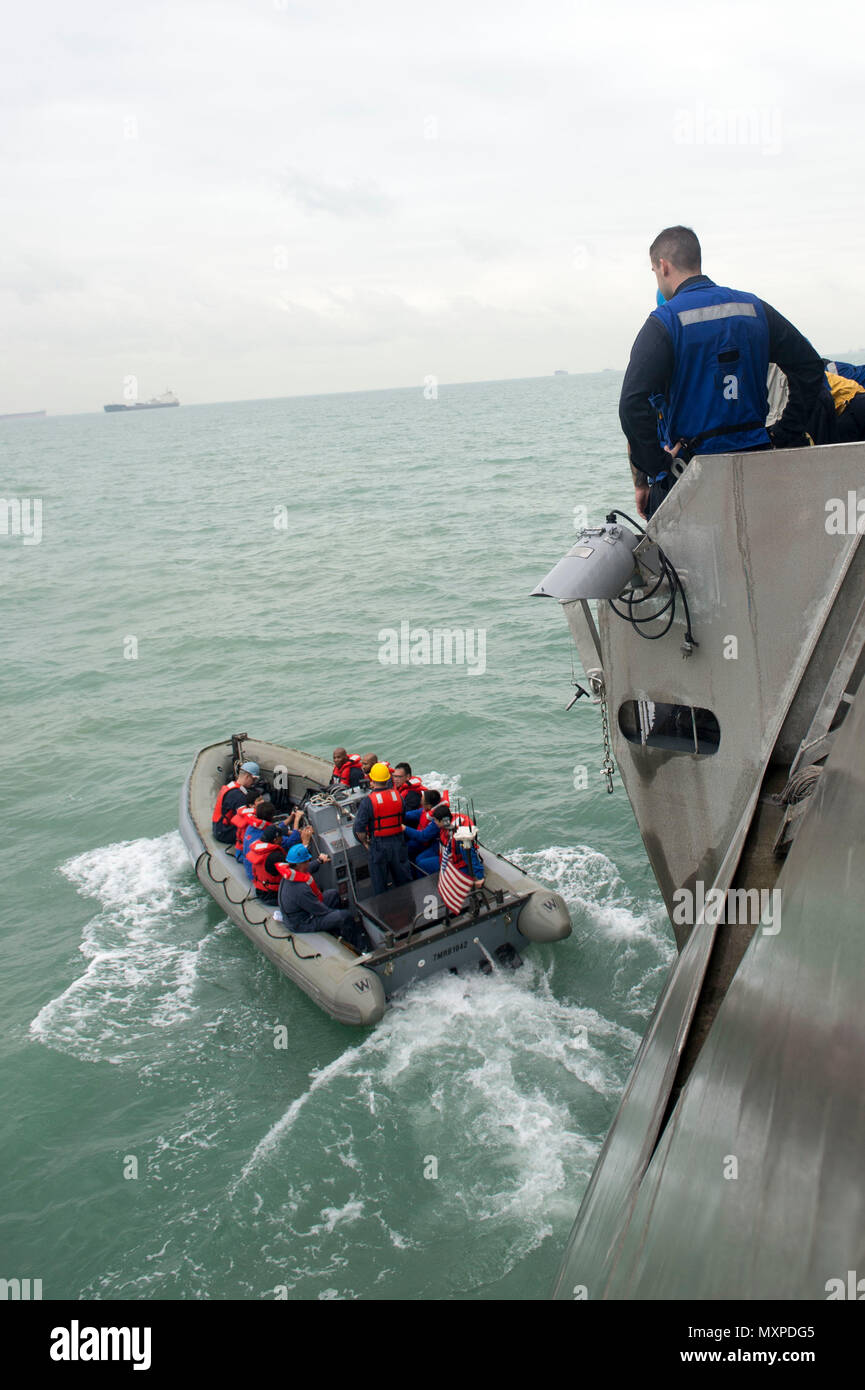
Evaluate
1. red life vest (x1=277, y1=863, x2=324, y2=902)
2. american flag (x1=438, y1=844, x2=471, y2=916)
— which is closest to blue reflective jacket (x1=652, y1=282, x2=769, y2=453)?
american flag (x1=438, y1=844, x2=471, y2=916)

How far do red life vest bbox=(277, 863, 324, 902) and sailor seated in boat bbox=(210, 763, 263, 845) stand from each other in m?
2.13

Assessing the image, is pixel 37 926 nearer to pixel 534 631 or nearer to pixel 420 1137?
pixel 420 1137

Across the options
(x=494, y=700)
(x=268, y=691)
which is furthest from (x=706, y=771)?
(x=268, y=691)

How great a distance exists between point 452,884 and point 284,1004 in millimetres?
2472

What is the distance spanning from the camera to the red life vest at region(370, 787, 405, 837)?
11.1 m

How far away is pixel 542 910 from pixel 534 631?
1398 centimetres

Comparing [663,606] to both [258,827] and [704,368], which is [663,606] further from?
[258,827]

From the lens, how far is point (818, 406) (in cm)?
623

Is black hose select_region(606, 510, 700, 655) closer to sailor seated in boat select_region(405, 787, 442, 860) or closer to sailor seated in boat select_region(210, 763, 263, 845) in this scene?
sailor seated in boat select_region(405, 787, 442, 860)

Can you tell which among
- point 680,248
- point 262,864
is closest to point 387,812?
point 262,864

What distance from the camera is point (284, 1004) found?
11109 millimetres

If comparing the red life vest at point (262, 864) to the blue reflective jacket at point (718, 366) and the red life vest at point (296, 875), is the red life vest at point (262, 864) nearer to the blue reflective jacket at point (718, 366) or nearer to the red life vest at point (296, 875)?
the red life vest at point (296, 875)

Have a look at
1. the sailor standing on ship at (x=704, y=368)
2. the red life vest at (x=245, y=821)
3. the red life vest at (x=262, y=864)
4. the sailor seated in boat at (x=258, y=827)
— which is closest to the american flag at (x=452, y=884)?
the sailor seated in boat at (x=258, y=827)

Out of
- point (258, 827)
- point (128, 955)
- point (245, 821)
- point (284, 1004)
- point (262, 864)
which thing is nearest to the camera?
point (284, 1004)
